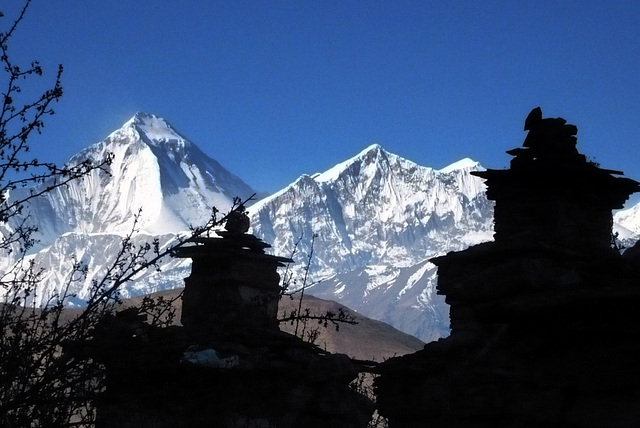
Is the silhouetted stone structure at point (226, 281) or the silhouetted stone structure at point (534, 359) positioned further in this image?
the silhouetted stone structure at point (226, 281)

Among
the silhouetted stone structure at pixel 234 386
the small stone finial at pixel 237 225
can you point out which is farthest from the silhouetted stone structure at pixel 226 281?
the silhouetted stone structure at pixel 234 386

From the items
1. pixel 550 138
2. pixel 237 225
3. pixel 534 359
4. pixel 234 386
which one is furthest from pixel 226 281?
pixel 534 359

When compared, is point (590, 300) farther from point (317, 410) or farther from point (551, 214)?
point (551, 214)

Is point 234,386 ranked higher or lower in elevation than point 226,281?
lower

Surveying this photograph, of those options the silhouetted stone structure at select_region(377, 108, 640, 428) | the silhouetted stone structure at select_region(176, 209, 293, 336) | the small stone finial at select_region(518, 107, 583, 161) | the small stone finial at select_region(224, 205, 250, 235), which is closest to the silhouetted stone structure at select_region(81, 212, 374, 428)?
the silhouetted stone structure at select_region(377, 108, 640, 428)

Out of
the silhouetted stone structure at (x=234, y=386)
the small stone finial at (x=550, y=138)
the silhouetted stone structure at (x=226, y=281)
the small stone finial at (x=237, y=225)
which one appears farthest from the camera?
the small stone finial at (x=550, y=138)

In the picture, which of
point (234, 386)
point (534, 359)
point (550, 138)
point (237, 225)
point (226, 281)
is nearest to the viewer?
point (534, 359)

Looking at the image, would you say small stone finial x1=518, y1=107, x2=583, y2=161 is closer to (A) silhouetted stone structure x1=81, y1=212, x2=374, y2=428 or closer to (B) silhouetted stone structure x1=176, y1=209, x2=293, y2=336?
(B) silhouetted stone structure x1=176, y1=209, x2=293, y2=336

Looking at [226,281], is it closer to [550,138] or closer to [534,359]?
[550,138]

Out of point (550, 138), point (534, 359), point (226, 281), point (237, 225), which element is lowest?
A: point (534, 359)

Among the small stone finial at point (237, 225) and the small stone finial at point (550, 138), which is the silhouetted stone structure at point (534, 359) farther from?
the small stone finial at point (550, 138)

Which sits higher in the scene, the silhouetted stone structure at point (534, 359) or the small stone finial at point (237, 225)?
the small stone finial at point (237, 225)

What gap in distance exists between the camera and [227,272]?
1102 cm

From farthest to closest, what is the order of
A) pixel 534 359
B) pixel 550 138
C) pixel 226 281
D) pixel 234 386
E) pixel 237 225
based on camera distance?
pixel 550 138 < pixel 237 225 < pixel 226 281 < pixel 234 386 < pixel 534 359
